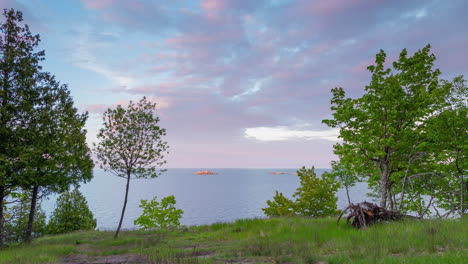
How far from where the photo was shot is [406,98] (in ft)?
62.2

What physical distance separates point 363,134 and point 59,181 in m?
21.6

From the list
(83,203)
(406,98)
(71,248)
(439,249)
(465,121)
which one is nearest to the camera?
(439,249)

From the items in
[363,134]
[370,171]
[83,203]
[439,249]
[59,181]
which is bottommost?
[83,203]

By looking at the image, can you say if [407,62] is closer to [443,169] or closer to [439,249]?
[443,169]

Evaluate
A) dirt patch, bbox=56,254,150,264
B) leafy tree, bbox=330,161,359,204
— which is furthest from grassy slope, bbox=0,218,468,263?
leafy tree, bbox=330,161,359,204

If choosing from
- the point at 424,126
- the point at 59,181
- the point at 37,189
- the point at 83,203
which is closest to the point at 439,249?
the point at 424,126

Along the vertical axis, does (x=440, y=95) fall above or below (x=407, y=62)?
below

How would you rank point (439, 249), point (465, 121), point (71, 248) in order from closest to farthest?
1. point (439, 249)
2. point (71, 248)
3. point (465, 121)

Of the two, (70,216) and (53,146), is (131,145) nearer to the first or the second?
(53,146)

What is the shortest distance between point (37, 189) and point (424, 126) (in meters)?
28.5

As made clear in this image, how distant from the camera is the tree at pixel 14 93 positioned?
1584 centimetres

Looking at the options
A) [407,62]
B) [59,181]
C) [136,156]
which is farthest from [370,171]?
[59,181]

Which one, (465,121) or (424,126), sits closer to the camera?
(465,121)

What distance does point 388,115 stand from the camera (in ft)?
59.9
